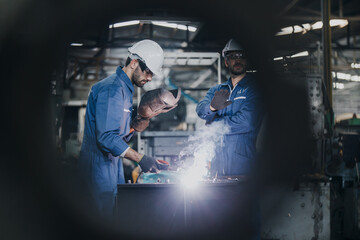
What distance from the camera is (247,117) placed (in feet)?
8.99

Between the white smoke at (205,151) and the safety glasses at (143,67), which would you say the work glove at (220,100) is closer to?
the white smoke at (205,151)

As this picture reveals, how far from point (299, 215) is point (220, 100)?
1096 mm

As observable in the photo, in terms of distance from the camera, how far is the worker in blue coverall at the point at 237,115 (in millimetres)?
2729

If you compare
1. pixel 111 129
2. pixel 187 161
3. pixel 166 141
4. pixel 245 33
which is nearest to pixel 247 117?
pixel 187 161

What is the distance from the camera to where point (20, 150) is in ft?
8.00

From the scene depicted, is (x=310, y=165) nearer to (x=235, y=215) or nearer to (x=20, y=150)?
(x=235, y=215)

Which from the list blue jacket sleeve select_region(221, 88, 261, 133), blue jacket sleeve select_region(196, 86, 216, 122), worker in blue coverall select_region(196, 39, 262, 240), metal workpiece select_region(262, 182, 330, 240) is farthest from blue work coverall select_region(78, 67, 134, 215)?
metal workpiece select_region(262, 182, 330, 240)

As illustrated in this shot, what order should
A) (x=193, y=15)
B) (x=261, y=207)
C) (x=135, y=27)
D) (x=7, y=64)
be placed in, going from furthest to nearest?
(x=135, y=27)
(x=193, y=15)
(x=261, y=207)
(x=7, y=64)

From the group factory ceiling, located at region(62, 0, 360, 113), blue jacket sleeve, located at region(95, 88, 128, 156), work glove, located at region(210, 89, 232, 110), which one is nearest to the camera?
blue jacket sleeve, located at region(95, 88, 128, 156)

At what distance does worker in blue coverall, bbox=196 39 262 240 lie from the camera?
2729mm

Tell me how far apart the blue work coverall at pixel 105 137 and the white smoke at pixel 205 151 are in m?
0.60

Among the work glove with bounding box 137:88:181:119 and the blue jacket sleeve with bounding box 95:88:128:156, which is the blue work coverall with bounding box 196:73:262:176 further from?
the blue jacket sleeve with bounding box 95:88:128:156

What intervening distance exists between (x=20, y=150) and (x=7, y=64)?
2.07 feet

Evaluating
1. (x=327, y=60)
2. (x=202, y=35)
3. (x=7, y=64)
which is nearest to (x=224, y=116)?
(x=327, y=60)
